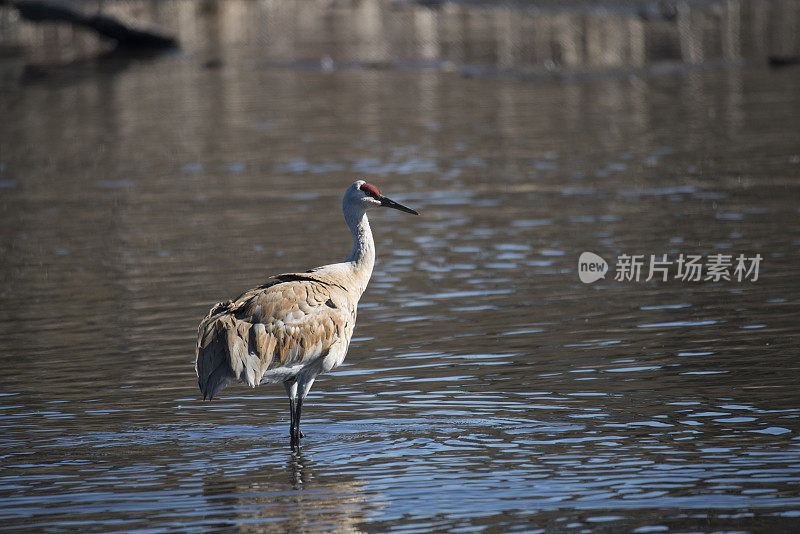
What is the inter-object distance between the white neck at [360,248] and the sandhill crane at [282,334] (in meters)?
0.23

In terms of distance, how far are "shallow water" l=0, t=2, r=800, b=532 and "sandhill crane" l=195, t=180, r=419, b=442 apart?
59 centimetres

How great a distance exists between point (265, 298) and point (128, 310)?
5773 mm

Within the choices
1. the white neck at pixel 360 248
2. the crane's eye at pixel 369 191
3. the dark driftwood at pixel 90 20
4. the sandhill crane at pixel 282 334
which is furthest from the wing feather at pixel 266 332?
the dark driftwood at pixel 90 20

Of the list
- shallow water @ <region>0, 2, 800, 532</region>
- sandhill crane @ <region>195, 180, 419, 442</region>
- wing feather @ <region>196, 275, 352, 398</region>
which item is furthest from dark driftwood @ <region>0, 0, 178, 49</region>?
wing feather @ <region>196, 275, 352, 398</region>

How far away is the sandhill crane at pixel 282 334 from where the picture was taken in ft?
34.3

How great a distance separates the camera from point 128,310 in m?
16.1

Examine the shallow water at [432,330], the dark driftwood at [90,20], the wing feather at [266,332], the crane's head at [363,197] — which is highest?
the dark driftwood at [90,20]

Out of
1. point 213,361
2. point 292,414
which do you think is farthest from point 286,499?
point 213,361

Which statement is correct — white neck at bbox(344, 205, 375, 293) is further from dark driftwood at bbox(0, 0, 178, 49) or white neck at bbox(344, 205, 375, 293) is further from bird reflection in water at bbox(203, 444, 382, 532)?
dark driftwood at bbox(0, 0, 178, 49)

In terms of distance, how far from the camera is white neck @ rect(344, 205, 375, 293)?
11695 millimetres

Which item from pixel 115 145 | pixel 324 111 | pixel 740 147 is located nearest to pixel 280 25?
pixel 324 111

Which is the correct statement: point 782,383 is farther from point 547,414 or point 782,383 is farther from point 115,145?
point 115,145

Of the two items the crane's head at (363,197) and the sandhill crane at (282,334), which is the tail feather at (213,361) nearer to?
the sandhill crane at (282,334)

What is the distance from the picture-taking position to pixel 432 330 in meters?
14.6
